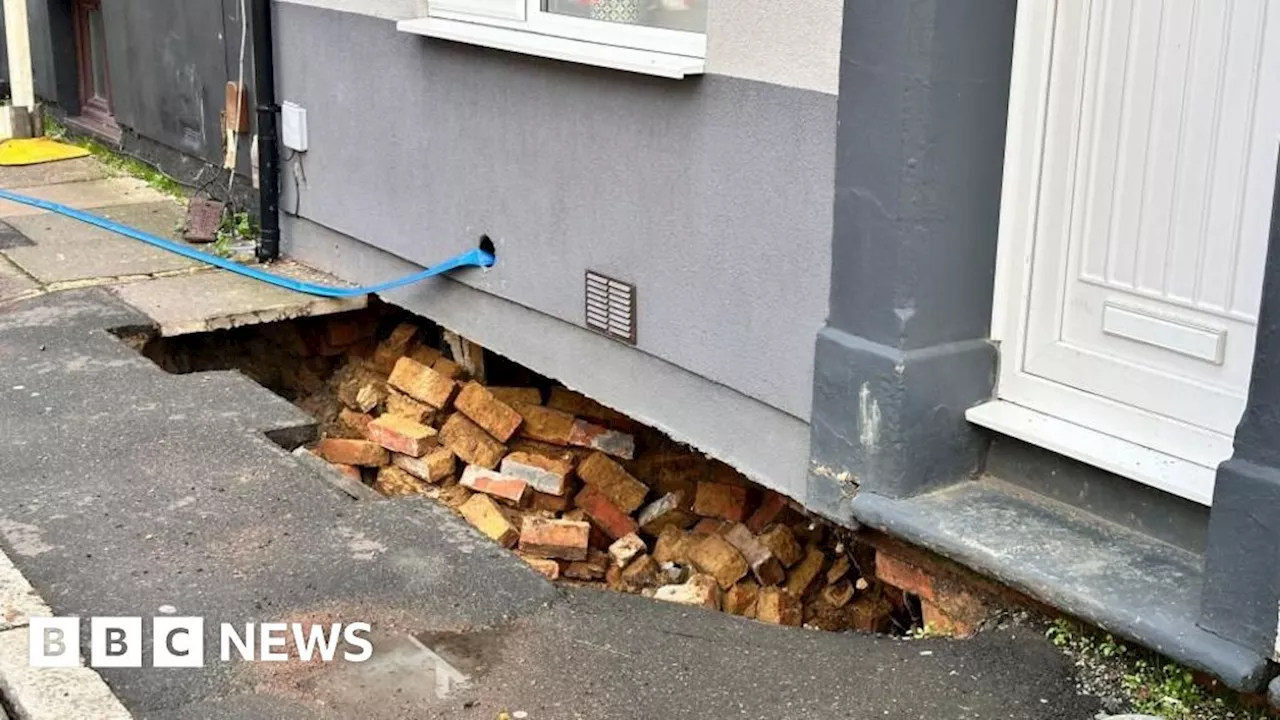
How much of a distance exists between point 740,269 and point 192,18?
501 centimetres

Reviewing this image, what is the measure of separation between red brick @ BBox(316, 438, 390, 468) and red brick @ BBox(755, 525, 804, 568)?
72.1 inches

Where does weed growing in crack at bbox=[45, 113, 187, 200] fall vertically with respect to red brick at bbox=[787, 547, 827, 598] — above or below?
above

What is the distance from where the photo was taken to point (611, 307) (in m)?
5.50

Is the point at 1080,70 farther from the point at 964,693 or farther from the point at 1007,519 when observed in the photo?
the point at 964,693

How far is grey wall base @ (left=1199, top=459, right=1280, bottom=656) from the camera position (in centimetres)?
336

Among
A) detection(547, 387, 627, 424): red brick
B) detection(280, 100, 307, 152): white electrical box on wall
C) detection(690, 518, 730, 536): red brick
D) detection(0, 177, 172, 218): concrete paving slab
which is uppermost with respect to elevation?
detection(280, 100, 307, 152): white electrical box on wall

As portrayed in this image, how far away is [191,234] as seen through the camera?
826 centimetres

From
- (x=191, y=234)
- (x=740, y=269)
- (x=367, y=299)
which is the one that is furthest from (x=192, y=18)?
(x=740, y=269)

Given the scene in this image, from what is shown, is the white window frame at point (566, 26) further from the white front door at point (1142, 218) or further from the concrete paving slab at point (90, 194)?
the concrete paving slab at point (90, 194)

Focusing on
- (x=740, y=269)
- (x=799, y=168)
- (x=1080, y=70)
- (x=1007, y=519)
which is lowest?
(x=1007, y=519)

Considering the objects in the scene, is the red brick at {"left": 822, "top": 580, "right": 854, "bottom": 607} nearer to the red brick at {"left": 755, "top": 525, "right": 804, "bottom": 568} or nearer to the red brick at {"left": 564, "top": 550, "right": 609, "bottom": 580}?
the red brick at {"left": 755, "top": 525, "right": 804, "bottom": 568}

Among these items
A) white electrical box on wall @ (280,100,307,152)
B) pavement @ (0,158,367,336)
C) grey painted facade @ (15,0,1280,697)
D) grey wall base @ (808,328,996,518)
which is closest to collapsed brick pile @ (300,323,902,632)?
grey painted facade @ (15,0,1280,697)

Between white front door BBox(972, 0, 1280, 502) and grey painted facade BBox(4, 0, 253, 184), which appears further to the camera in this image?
grey painted facade BBox(4, 0, 253, 184)

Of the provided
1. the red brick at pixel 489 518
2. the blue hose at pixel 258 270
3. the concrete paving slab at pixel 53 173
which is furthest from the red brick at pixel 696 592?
the concrete paving slab at pixel 53 173
